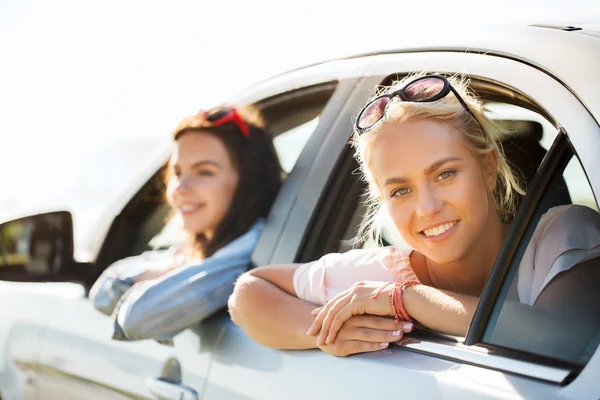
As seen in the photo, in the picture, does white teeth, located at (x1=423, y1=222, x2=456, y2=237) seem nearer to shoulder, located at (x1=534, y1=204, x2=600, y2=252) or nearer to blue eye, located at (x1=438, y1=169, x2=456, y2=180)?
blue eye, located at (x1=438, y1=169, x2=456, y2=180)

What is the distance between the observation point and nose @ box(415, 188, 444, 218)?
174 cm

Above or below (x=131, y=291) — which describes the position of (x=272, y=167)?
above

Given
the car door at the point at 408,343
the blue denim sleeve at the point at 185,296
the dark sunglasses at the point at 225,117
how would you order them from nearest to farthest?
the car door at the point at 408,343
the blue denim sleeve at the point at 185,296
the dark sunglasses at the point at 225,117

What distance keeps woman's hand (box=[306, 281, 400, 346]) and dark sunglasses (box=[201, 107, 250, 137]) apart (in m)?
1.14

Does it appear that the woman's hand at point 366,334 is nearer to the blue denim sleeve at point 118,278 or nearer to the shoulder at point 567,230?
the shoulder at point 567,230

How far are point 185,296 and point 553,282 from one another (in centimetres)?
117

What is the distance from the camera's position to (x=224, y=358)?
2143mm

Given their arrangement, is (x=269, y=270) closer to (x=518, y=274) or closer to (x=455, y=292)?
(x=455, y=292)

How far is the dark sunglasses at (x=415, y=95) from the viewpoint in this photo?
5.75 ft

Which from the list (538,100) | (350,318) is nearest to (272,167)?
(350,318)

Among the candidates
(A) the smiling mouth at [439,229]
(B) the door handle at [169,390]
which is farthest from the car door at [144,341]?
(A) the smiling mouth at [439,229]

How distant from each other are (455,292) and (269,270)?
0.57 m

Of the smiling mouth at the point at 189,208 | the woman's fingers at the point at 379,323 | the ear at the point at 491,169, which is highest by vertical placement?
the ear at the point at 491,169

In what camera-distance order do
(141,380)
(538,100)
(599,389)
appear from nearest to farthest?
(599,389) < (538,100) < (141,380)
